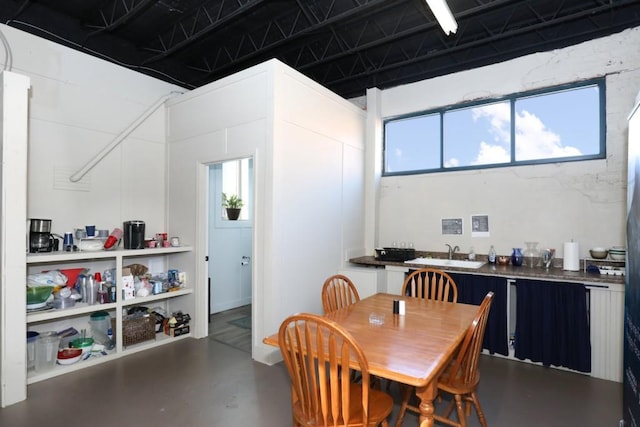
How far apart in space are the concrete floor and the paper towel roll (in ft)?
3.25

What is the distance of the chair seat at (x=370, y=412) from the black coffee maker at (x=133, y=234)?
2821 mm

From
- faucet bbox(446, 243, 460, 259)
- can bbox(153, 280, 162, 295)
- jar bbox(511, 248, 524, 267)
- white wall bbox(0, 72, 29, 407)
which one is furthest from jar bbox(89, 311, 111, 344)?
jar bbox(511, 248, 524, 267)

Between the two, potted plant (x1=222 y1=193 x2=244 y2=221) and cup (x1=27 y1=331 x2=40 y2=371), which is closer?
cup (x1=27 y1=331 x2=40 y2=371)

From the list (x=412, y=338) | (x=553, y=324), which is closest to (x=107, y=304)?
(x=412, y=338)

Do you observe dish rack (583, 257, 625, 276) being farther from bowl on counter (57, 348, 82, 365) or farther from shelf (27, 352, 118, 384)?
bowl on counter (57, 348, 82, 365)

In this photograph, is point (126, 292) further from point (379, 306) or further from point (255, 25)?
point (255, 25)

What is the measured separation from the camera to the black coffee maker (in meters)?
3.77

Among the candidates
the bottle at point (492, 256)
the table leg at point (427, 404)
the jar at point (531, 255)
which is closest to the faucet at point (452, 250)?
the bottle at point (492, 256)

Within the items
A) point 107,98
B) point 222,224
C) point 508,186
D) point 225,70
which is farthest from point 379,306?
point 225,70

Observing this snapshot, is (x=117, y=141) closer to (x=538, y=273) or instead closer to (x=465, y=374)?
(x=465, y=374)

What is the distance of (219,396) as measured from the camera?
2750 mm

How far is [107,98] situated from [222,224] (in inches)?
85.9

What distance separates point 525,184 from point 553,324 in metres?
1.54

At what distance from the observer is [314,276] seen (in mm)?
3889
